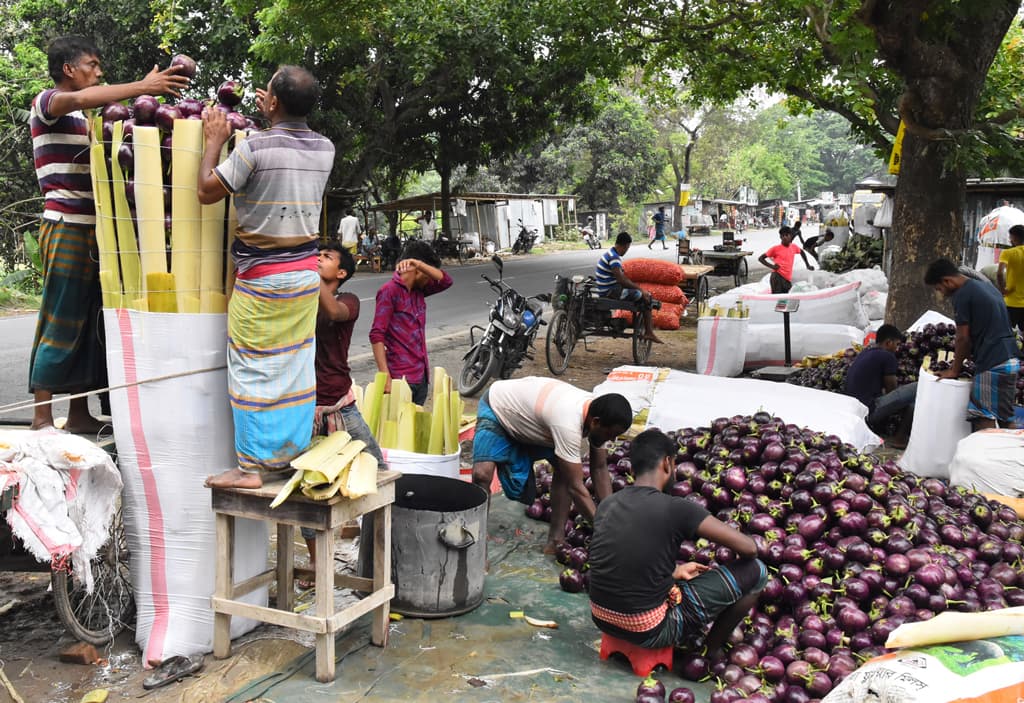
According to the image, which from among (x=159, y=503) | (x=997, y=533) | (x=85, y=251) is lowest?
(x=997, y=533)

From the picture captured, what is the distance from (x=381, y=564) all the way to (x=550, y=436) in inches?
47.3

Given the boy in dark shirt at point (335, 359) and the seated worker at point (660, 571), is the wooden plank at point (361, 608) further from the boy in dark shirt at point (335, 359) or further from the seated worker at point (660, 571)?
the seated worker at point (660, 571)

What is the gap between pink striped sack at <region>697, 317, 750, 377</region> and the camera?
9336 millimetres

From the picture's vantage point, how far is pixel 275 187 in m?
3.17

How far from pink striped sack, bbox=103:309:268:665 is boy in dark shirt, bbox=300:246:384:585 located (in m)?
0.57

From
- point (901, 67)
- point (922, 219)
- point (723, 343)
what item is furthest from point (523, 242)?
point (901, 67)

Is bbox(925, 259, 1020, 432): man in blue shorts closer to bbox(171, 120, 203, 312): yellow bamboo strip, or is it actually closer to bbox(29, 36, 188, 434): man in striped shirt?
bbox(171, 120, 203, 312): yellow bamboo strip

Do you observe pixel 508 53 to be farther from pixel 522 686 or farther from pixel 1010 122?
pixel 522 686

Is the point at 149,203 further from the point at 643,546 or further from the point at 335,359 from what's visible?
the point at 643,546

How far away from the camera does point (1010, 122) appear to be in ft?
32.1

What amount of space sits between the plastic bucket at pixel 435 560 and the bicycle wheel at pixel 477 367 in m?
4.67

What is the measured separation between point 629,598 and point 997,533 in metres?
A: 2.27

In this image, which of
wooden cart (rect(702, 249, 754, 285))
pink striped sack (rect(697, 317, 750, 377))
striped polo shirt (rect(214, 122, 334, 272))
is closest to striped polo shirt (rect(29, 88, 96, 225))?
striped polo shirt (rect(214, 122, 334, 272))

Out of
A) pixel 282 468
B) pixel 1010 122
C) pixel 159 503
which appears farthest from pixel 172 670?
pixel 1010 122
